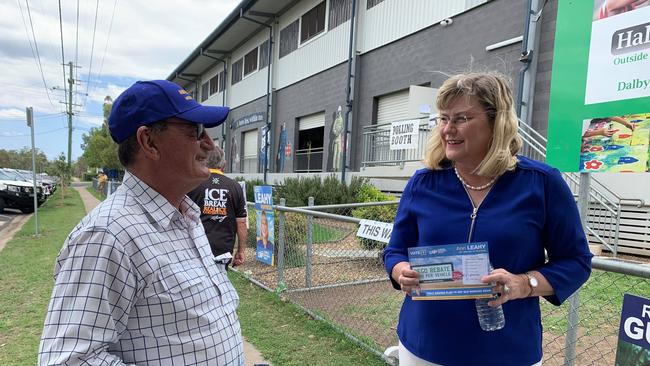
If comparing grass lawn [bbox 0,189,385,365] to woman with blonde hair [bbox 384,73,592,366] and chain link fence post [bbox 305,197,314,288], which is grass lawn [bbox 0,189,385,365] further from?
woman with blonde hair [bbox 384,73,592,366]

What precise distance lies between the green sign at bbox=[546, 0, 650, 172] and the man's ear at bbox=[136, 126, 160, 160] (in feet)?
7.46

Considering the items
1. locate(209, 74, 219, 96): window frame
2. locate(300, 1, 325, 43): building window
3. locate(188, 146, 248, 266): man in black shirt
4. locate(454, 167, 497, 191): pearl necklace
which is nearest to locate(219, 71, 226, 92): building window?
locate(209, 74, 219, 96): window frame

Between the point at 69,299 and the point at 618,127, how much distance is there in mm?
2634

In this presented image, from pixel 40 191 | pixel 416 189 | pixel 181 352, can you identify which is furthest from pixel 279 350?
pixel 40 191

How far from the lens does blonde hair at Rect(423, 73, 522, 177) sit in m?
1.79

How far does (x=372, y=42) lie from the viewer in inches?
576

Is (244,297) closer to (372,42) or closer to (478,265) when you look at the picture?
(478,265)

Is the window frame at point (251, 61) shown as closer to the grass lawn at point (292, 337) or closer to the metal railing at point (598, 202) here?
the metal railing at point (598, 202)

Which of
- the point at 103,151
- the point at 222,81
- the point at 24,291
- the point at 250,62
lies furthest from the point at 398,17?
the point at 103,151

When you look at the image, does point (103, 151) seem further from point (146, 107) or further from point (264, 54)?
point (146, 107)

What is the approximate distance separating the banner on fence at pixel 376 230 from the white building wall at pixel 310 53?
1312 cm

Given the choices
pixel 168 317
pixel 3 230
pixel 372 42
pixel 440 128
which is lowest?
pixel 3 230

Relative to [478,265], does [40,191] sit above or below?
below

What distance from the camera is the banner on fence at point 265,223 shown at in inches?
266
